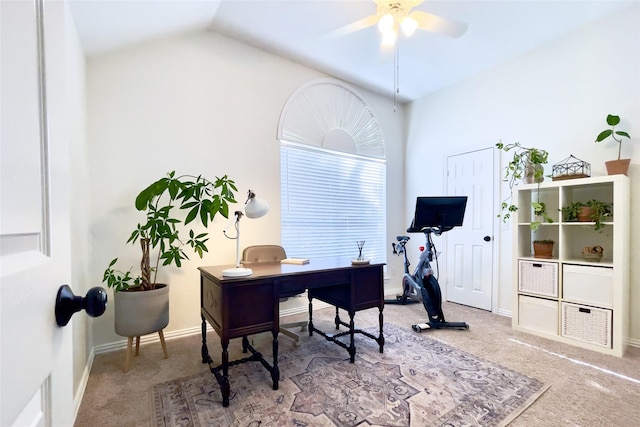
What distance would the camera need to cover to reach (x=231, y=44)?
3.32 m

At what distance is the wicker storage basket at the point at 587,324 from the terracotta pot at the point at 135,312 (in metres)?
3.64

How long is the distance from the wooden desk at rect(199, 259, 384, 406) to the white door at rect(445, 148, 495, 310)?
2.01 metres

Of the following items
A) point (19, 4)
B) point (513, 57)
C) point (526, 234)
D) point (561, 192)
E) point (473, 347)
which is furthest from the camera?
point (513, 57)

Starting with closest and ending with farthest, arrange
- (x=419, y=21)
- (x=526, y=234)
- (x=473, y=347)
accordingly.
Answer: (x=419, y=21), (x=473, y=347), (x=526, y=234)

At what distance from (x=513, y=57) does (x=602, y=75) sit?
3.09 ft

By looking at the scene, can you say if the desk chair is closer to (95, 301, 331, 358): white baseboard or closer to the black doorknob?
(95, 301, 331, 358): white baseboard

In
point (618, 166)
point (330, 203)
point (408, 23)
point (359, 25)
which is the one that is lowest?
point (330, 203)

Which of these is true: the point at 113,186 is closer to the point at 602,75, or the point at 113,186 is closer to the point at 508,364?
the point at 508,364

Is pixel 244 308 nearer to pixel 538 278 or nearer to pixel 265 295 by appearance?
pixel 265 295

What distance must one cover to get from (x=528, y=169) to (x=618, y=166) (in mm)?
680

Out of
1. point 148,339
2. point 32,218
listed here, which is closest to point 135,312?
point 148,339

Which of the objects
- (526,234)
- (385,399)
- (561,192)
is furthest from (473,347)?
(561,192)

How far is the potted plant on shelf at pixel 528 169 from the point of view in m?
3.01

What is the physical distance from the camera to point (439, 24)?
2143 mm
